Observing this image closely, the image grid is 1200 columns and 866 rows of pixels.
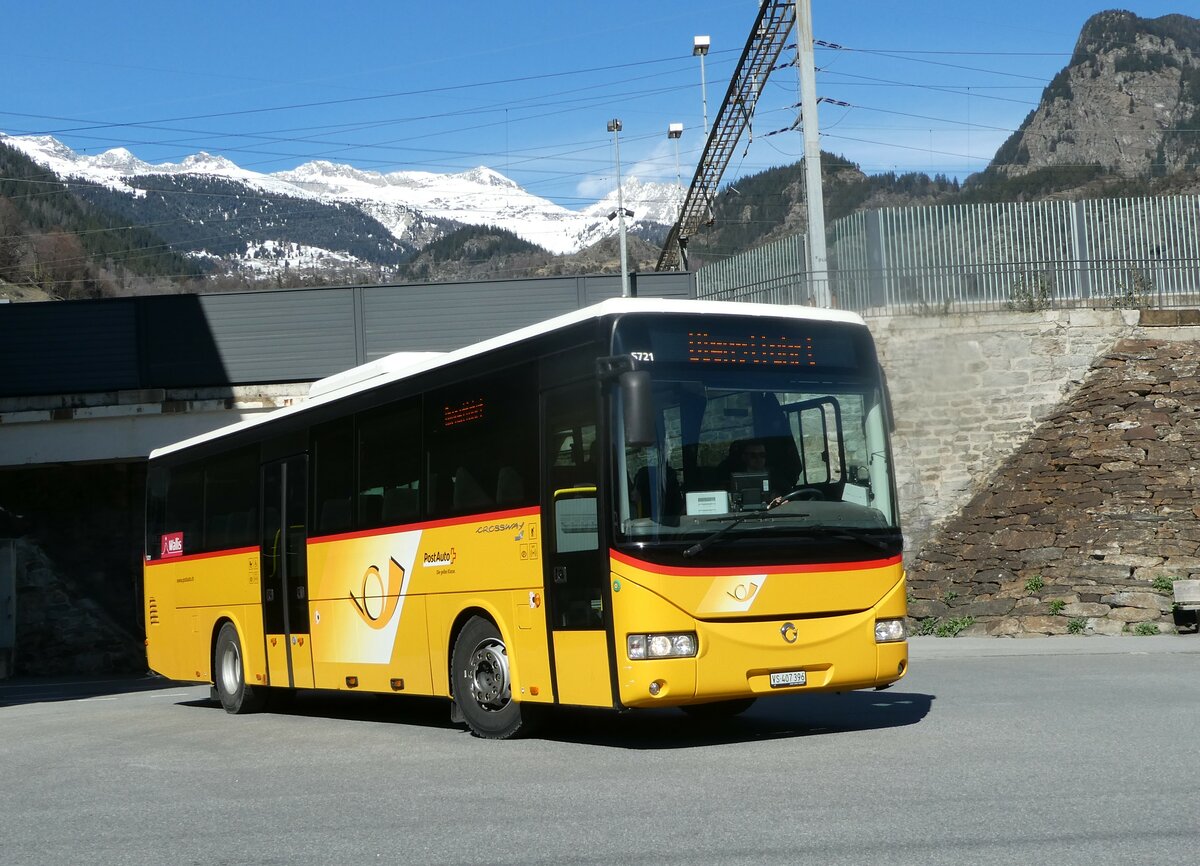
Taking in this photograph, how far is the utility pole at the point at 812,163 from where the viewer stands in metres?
23.8

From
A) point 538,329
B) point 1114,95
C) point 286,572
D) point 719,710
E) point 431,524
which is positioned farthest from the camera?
point 1114,95

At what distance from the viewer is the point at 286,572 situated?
47.8 feet

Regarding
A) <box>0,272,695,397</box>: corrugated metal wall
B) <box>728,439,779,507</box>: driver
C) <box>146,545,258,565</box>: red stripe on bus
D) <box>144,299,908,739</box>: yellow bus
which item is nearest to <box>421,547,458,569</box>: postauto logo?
<box>144,299,908,739</box>: yellow bus

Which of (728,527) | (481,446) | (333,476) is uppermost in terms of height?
(481,446)

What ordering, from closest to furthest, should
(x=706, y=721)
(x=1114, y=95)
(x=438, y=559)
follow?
(x=438, y=559)
(x=706, y=721)
(x=1114, y=95)

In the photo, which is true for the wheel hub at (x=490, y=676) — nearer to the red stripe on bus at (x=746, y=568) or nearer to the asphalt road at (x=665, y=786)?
the asphalt road at (x=665, y=786)

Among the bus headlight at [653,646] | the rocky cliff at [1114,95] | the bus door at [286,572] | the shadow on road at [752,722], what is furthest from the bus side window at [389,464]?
the rocky cliff at [1114,95]

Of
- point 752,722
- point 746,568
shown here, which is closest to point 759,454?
point 746,568

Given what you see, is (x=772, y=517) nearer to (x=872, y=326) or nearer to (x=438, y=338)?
(x=872, y=326)

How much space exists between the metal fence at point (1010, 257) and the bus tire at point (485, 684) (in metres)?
17.4

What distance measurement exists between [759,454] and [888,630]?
1675mm

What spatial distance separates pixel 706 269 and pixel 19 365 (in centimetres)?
1415

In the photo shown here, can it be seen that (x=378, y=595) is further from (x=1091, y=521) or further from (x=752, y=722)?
(x=1091, y=521)

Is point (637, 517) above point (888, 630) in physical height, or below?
above
